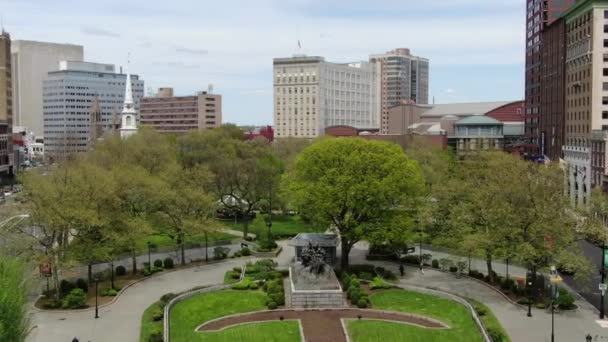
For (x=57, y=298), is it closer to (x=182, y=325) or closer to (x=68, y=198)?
(x=68, y=198)

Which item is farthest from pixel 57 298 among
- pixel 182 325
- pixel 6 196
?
pixel 6 196

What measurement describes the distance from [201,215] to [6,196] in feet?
194

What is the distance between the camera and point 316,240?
63344mm

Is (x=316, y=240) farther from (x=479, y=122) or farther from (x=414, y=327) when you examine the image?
(x=479, y=122)

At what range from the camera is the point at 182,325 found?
150ft

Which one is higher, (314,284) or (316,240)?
(316,240)

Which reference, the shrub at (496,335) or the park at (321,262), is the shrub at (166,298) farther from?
the shrub at (496,335)

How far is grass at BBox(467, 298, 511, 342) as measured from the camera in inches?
1697

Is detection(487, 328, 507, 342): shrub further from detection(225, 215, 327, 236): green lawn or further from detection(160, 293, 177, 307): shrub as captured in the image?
detection(225, 215, 327, 236): green lawn

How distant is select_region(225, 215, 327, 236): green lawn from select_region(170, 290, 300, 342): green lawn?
2529 cm

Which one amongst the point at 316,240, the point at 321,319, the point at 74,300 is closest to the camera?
the point at 321,319

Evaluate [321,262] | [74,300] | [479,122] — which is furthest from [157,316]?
[479,122]

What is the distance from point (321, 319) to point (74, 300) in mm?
18772

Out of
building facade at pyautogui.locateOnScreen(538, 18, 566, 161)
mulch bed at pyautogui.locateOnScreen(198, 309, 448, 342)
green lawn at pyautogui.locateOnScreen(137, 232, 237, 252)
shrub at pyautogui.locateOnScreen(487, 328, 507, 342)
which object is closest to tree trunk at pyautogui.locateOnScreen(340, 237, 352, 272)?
mulch bed at pyautogui.locateOnScreen(198, 309, 448, 342)
